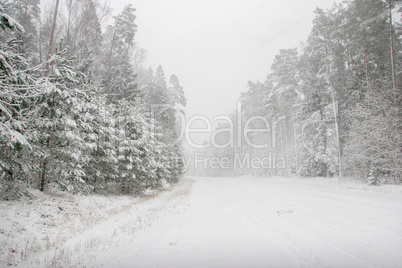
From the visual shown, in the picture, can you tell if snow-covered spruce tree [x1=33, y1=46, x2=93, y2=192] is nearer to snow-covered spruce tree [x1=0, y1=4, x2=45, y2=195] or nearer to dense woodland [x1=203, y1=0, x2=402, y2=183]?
snow-covered spruce tree [x1=0, y1=4, x2=45, y2=195]

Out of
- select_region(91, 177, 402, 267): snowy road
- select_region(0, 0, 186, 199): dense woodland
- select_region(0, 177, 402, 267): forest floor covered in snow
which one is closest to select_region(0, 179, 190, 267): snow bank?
select_region(0, 177, 402, 267): forest floor covered in snow

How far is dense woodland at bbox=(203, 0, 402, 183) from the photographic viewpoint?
17.7 meters

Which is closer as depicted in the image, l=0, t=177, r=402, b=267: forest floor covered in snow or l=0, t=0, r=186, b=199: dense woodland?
l=0, t=177, r=402, b=267: forest floor covered in snow

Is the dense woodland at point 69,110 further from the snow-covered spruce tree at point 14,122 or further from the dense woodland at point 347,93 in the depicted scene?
the dense woodland at point 347,93

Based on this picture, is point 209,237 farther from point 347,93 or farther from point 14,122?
point 347,93

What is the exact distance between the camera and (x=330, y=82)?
2384 centimetres

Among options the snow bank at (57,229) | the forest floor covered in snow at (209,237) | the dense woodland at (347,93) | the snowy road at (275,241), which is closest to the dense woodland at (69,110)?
the snow bank at (57,229)

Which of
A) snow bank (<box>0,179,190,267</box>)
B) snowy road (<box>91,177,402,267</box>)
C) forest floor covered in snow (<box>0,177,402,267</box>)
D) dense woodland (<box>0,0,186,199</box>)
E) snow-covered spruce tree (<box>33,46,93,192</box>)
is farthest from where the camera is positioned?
snow-covered spruce tree (<box>33,46,93,192</box>)

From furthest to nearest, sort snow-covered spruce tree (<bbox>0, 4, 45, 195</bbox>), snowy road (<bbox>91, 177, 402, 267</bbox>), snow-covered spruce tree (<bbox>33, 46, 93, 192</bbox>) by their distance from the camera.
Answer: snow-covered spruce tree (<bbox>33, 46, 93, 192</bbox>) → snow-covered spruce tree (<bbox>0, 4, 45, 195</bbox>) → snowy road (<bbox>91, 177, 402, 267</bbox>)

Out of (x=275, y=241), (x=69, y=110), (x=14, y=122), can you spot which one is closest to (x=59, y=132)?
(x=69, y=110)

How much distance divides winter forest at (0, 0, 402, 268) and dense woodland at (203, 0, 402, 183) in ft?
0.57

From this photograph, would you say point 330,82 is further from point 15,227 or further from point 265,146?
point 15,227

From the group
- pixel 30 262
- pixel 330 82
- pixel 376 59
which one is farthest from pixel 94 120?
pixel 376 59

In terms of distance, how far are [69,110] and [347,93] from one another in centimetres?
2748
